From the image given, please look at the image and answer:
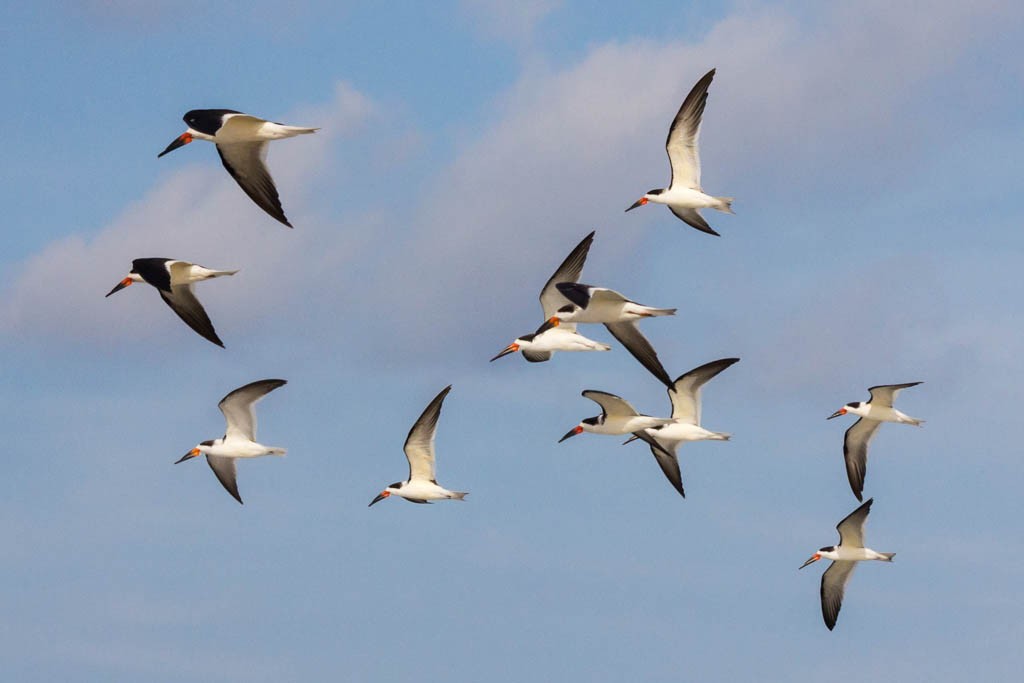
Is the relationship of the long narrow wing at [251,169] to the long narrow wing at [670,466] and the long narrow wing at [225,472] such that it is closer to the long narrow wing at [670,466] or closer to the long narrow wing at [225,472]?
the long narrow wing at [225,472]

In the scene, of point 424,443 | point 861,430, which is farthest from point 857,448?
point 424,443

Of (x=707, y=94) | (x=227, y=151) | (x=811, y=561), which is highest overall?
(x=707, y=94)

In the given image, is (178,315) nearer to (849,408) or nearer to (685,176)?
(685,176)

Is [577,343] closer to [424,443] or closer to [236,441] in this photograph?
[424,443]

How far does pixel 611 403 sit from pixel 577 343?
138cm

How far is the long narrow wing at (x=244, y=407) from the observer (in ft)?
114

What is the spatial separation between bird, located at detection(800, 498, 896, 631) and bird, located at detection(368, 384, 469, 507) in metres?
8.97

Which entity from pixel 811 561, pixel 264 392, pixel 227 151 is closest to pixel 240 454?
pixel 264 392

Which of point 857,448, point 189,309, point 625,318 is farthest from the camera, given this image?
point 857,448

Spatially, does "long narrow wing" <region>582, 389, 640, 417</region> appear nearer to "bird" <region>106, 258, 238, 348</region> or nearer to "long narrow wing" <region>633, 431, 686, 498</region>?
"long narrow wing" <region>633, 431, 686, 498</region>

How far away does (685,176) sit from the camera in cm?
3562

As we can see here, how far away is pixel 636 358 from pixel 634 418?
12.9 ft

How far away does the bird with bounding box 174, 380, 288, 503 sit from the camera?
34.9 metres

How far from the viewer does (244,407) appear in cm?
3528
